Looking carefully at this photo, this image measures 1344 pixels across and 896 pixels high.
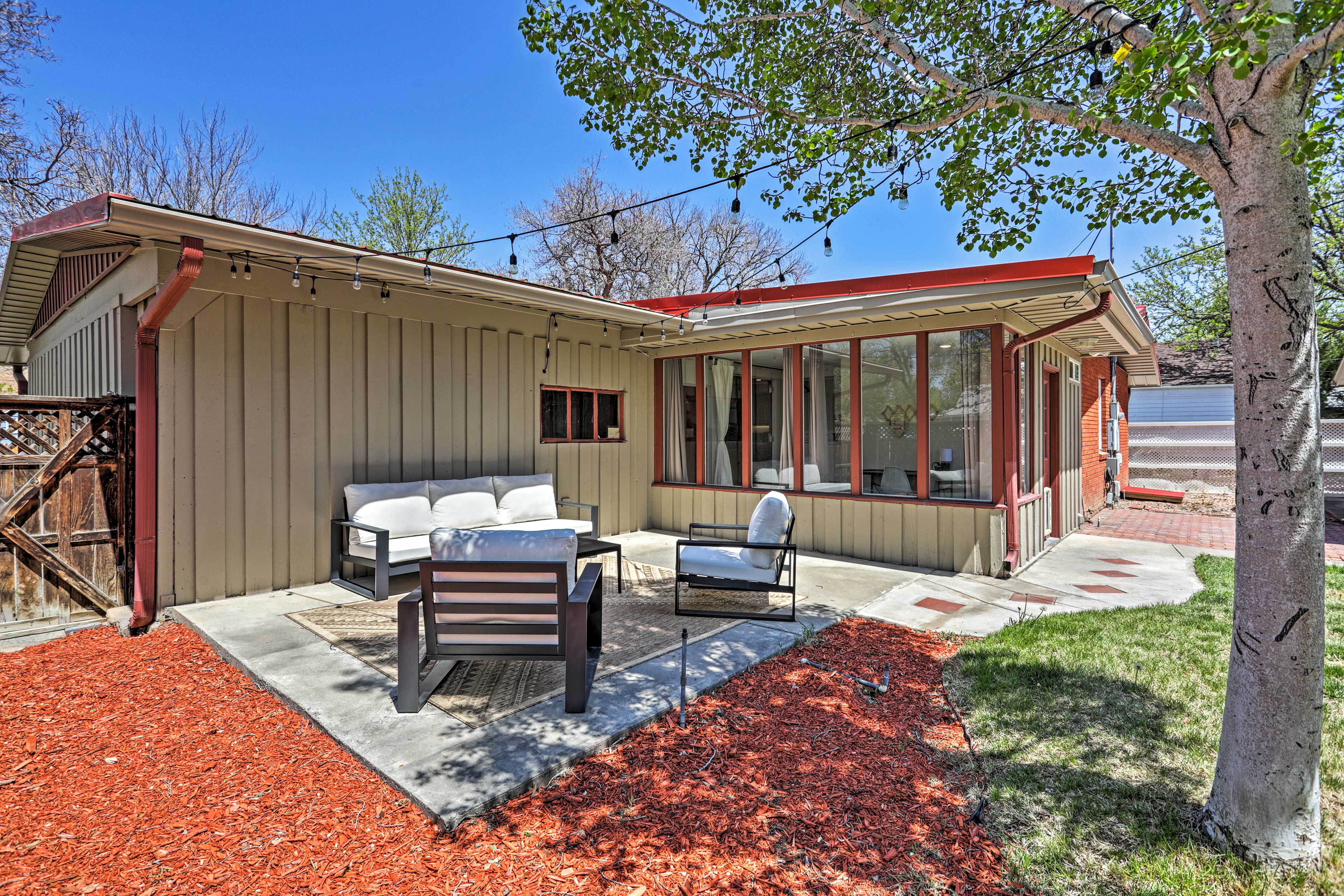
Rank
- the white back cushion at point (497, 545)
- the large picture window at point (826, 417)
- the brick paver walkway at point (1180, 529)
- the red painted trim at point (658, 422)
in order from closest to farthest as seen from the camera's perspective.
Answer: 1. the white back cushion at point (497, 545)
2. the large picture window at point (826, 417)
3. the brick paver walkway at point (1180, 529)
4. the red painted trim at point (658, 422)

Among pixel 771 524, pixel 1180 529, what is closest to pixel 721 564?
pixel 771 524

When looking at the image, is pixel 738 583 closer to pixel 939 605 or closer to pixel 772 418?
pixel 939 605

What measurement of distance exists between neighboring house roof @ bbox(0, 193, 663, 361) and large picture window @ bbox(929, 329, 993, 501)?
3074mm

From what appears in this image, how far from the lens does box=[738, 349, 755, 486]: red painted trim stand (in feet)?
26.4

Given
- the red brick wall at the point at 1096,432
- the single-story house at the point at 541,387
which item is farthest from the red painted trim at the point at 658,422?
the red brick wall at the point at 1096,432

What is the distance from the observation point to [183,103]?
15.1 metres

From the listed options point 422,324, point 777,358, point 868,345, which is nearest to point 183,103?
point 422,324

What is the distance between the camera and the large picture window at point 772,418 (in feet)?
25.2

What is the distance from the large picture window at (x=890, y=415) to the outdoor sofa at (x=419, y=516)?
311cm

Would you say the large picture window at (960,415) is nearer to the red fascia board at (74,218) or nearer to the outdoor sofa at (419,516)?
the outdoor sofa at (419,516)

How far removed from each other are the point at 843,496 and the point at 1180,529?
6221mm

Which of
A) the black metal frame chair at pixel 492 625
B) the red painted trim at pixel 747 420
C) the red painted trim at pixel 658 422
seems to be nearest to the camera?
the black metal frame chair at pixel 492 625

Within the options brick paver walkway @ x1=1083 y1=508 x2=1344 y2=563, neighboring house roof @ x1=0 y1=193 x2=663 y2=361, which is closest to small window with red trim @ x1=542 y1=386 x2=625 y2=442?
neighboring house roof @ x1=0 y1=193 x2=663 y2=361

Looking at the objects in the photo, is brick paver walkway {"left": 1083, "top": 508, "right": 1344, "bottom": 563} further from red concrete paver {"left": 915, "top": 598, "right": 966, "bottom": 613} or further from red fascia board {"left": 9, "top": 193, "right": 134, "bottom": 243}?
red fascia board {"left": 9, "top": 193, "right": 134, "bottom": 243}
